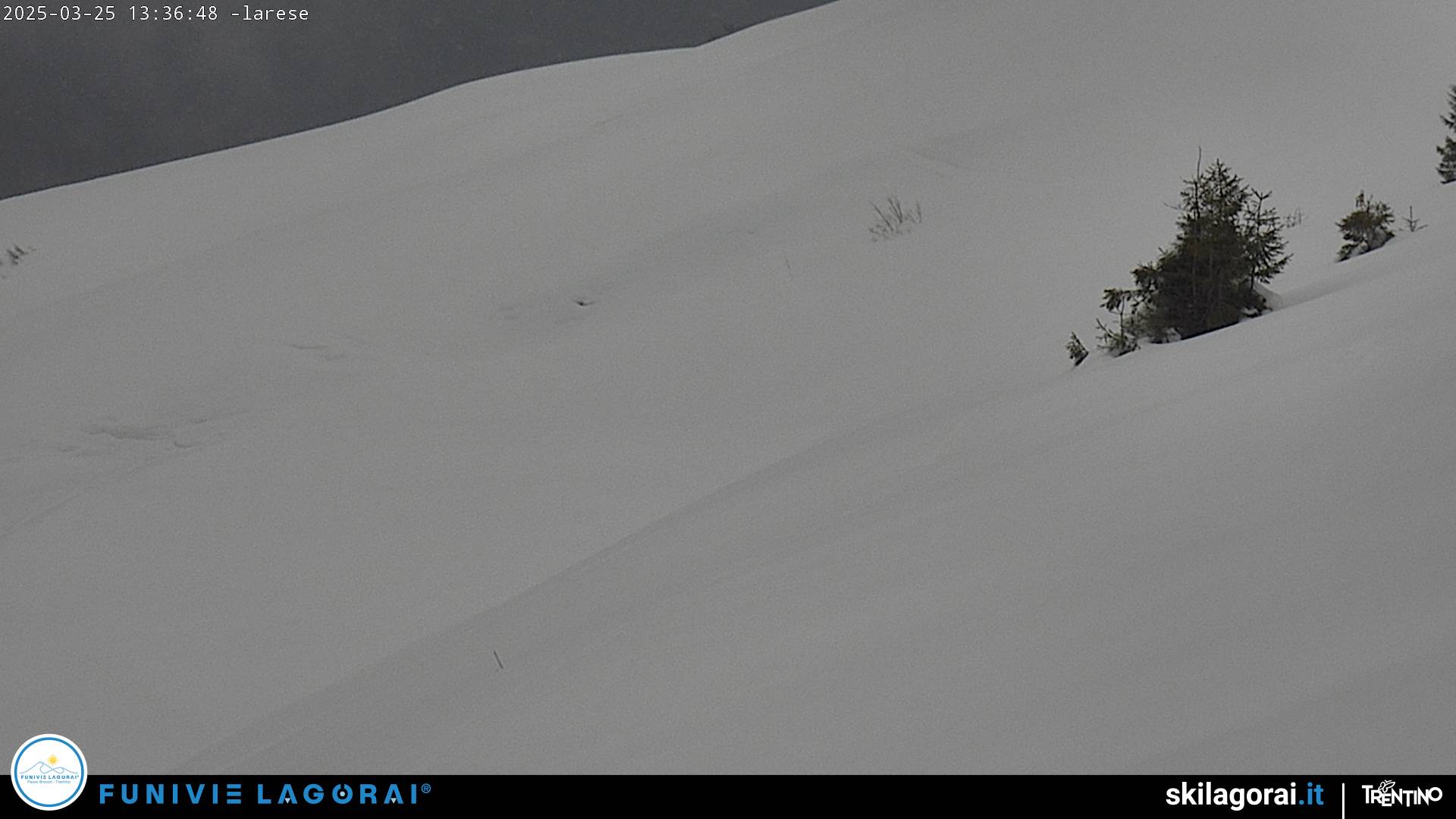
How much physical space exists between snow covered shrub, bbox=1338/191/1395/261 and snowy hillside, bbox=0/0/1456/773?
158 millimetres

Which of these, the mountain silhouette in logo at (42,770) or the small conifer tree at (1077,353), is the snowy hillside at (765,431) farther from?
the mountain silhouette in logo at (42,770)

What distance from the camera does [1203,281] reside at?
120 inches

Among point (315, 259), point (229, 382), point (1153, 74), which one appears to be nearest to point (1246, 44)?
point (1153, 74)

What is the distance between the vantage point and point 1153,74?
21.0 feet

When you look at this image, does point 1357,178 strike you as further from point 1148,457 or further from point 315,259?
point 315,259

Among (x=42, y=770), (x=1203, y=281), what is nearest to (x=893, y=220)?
(x=1203, y=281)

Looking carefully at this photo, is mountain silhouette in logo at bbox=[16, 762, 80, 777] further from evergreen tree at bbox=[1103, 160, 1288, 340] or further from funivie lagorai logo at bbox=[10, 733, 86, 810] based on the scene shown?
evergreen tree at bbox=[1103, 160, 1288, 340]
